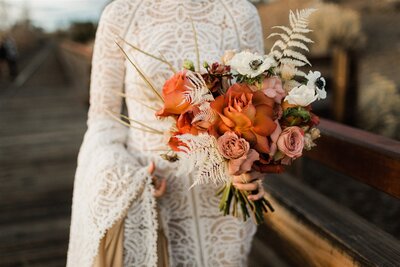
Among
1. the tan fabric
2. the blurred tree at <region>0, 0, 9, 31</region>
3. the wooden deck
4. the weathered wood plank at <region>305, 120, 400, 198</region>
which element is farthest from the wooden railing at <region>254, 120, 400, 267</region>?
the blurred tree at <region>0, 0, 9, 31</region>

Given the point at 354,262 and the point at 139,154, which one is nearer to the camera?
the point at 354,262

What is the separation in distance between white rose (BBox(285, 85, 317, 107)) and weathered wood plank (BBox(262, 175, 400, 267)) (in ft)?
2.29

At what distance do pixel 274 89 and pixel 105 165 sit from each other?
26.1 inches

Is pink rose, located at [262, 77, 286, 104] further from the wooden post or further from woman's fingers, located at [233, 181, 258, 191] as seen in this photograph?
the wooden post

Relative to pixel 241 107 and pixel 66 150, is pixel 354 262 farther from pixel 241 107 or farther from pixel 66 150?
pixel 66 150

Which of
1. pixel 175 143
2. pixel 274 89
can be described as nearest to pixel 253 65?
pixel 274 89

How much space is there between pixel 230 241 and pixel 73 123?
267 inches

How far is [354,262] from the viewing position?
1734 millimetres

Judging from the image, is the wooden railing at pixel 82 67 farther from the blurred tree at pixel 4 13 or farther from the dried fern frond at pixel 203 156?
the blurred tree at pixel 4 13

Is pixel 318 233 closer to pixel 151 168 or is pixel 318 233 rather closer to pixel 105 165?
pixel 151 168

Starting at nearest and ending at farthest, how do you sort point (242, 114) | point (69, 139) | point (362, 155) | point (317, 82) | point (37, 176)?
point (242, 114)
point (317, 82)
point (362, 155)
point (37, 176)
point (69, 139)

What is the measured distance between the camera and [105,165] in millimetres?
1636

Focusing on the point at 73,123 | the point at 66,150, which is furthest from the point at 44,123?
the point at 66,150

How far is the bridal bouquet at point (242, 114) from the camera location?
1285mm
